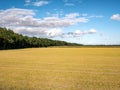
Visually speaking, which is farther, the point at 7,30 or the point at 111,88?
the point at 7,30

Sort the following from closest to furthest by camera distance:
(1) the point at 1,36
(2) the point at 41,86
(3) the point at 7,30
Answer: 1. (2) the point at 41,86
2. (1) the point at 1,36
3. (3) the point at 7,30

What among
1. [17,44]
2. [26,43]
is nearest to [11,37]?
[17,44]

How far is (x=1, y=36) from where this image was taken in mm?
107875

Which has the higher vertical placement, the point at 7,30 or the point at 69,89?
the point at 7,30

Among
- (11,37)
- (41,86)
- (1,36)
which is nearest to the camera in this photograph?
(41,86)

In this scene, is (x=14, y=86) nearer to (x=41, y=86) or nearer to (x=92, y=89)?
(x=41, y=86)

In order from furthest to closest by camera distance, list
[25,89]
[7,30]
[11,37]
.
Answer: [7,30]
[11,37]
[25,89]

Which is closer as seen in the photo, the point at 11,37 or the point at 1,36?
the point at 1,36

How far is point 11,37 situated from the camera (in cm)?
11850

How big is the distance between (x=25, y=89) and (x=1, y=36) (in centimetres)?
9800

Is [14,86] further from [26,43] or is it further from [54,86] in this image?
[26,43]

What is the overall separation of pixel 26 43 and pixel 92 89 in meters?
123

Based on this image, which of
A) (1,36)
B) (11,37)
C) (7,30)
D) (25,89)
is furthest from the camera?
(7,30)

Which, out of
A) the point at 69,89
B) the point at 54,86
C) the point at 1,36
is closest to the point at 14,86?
the point at 54,86
